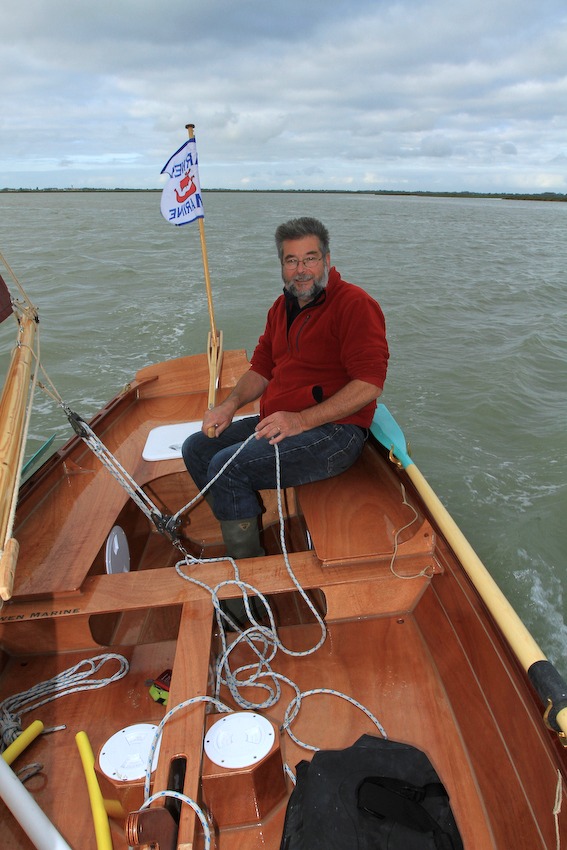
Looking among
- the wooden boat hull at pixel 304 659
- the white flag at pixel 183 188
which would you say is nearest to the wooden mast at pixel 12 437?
the wooden boat hull at pixel 304 659

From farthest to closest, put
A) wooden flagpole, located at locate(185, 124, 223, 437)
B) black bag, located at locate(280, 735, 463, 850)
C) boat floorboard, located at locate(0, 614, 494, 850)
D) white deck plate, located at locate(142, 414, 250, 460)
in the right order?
white deck plate, located at locate(142, 414, 250, 460)
wooden flagpole, located at locate(185, 124, 223, 437)
boat floorboard, located at locate(0, 614, 494, 850)
black bag, located at locate(280, 735, 463, 850)

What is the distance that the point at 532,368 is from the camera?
834 cm

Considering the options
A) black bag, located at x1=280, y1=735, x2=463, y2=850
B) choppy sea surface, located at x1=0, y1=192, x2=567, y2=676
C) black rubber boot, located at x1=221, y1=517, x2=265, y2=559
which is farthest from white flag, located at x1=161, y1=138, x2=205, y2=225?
choppy sea surface, located at x1=0, y1=192, x2=567, y2=676

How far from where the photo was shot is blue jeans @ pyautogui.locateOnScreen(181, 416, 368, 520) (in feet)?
7.95

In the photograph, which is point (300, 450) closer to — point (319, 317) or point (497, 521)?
point (319, 317)

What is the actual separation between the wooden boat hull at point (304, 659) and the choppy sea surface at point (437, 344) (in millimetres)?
1965

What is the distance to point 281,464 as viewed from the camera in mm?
2441

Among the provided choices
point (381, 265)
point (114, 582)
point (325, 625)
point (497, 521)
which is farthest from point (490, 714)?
point (381, 265)

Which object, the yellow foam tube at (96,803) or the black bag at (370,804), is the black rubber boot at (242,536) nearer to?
the yellow foam tube at (96,803)

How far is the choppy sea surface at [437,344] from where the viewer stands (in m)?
4.76

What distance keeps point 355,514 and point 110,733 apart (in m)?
1.27

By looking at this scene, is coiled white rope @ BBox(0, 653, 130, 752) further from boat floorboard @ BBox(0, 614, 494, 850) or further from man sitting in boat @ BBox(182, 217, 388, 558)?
man sitting in boat @ BBox(182, 217, 388, 558)

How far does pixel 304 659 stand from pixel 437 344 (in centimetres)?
828

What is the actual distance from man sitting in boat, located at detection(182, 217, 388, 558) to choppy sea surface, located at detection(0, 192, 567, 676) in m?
2.33
